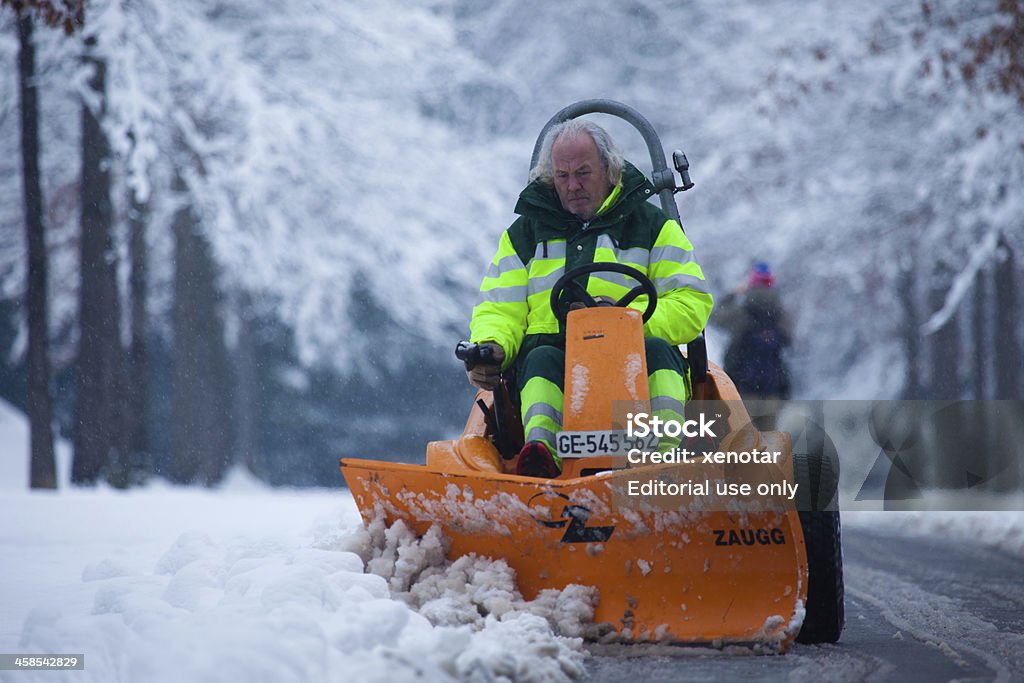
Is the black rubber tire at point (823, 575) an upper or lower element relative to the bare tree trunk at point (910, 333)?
lower

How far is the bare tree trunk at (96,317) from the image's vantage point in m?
11.6

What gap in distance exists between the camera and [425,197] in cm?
1584

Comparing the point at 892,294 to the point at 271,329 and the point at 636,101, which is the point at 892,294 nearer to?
the point at 636,101

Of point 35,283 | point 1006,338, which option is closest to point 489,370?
point 35,283

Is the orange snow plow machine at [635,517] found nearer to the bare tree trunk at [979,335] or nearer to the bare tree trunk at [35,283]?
the bare tree trunk at [35,283]

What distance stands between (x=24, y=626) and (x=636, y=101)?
17477 millimetres

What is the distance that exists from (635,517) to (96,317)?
886cm

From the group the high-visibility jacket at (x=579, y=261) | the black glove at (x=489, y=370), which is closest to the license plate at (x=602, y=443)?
the black glove at (x=489, y=370)

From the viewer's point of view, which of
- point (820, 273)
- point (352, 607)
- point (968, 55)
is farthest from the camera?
point (820, 273)

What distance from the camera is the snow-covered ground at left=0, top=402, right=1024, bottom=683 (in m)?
3.06

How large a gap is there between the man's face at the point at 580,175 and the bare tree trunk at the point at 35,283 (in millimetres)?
7280

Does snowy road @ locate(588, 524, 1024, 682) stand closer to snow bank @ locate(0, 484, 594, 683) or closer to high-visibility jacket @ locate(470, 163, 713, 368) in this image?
snow bank @ locate(0, 484, 594, 683)

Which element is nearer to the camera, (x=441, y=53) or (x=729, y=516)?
(x=729, y=516)

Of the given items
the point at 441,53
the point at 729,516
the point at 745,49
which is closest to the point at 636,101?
the point at 745,49
